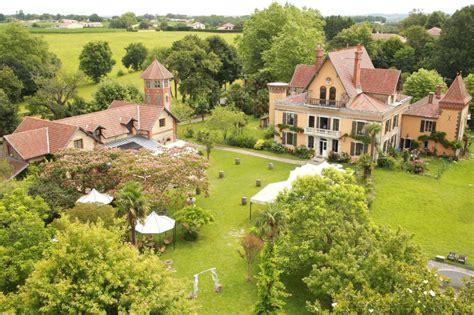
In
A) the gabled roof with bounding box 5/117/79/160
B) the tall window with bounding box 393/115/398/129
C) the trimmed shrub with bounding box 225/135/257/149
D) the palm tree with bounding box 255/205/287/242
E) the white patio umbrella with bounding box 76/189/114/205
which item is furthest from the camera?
the trimmed shrub with bounding box 225/135/257/149

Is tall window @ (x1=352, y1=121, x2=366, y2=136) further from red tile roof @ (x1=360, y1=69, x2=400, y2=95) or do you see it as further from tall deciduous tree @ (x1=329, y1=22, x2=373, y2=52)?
tall deciduous tree @ (x1=329, y1=22, x2=373, y2=52)

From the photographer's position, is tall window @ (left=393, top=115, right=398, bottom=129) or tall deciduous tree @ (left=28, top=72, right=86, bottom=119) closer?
tall window @ (left=393, top=115, right=398, bottom=129)

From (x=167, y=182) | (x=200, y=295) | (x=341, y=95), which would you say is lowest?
Result: (x=200, y=295)

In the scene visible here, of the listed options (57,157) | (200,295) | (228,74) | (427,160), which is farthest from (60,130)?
(228,74)

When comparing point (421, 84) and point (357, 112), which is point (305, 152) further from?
point (421, 84)

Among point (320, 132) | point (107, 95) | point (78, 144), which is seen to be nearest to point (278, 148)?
point (320, 132)

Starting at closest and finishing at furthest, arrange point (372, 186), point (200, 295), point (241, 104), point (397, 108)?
point (200, 295), point (372, 186), point (397, 108), point (241, 104)

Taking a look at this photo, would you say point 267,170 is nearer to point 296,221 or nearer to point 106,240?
point 296,221

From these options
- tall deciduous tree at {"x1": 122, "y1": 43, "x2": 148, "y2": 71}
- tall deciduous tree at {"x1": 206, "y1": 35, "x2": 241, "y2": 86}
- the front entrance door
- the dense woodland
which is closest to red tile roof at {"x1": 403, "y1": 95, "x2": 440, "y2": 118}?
the front entrance door
